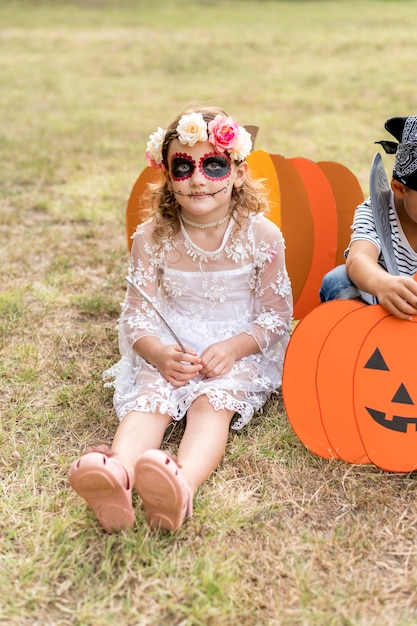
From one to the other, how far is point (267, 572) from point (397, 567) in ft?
1.01

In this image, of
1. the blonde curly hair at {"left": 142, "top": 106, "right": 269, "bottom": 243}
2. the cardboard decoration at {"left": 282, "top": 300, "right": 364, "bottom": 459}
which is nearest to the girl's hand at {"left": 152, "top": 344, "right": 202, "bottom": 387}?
the cardboard decoration at {"left": 282, "top": 300, "right": 364, "bottom": 459}

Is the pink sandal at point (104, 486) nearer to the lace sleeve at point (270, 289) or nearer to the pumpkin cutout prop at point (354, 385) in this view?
the pumpkin cutout prop at point (354, 385)

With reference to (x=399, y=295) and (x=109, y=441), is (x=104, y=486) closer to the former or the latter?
(x=109, y=441)

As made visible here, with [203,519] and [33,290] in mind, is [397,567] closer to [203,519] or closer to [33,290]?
[203,519]

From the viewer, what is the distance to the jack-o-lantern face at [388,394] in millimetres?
1955

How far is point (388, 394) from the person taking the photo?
198 cm

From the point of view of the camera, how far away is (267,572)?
63.9 inches

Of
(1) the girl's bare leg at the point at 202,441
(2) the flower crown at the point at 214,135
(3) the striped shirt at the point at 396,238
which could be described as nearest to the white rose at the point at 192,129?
(2) the flower crown at the point at 214,135

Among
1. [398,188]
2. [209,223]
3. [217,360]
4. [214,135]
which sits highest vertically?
[214,135]

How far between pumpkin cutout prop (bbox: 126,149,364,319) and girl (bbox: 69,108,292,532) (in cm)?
40

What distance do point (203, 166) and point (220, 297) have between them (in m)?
0.44

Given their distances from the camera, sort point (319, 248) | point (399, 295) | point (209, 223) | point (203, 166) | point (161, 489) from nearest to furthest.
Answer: point (161, 489)
point (399, 295)
point (203, 166)
point (209, 223)
point (319, 248)

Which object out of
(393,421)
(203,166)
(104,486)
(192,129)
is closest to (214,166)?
(203,166)

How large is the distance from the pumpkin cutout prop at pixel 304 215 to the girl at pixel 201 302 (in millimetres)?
403
